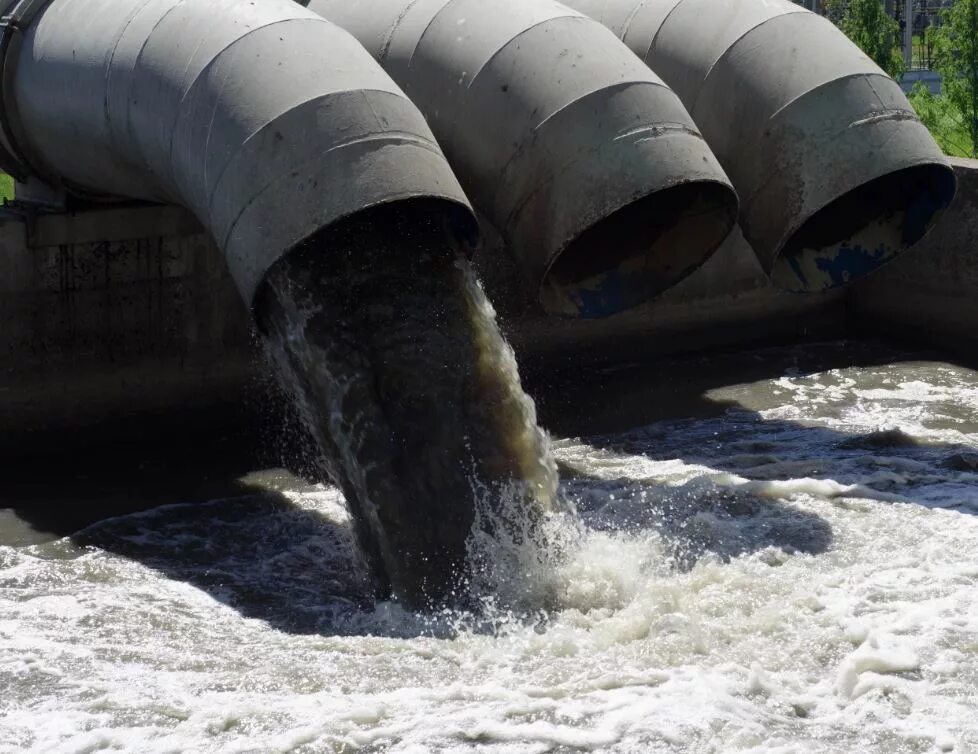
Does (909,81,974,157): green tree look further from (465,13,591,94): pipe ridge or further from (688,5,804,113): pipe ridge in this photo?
(465,13,591,94): pipe ridge

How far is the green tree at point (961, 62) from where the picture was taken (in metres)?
Answer: 16.2

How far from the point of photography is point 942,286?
1277cm

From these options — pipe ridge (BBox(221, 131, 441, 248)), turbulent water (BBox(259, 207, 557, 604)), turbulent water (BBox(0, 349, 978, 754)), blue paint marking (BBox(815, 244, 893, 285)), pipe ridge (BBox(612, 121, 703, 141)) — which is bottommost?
turbulent water (BBox(0, 349, 978, 754))

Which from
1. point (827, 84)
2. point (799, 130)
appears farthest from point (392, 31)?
point (827, 84)

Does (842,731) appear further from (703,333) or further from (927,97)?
(927,97)

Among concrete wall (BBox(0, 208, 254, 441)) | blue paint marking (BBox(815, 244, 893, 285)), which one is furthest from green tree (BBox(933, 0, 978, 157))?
concrete wall (BBox(0, 208, 254, 441))

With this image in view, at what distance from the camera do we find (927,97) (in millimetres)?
17312

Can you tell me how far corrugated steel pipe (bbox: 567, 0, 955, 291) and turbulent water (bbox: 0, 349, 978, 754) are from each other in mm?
1401

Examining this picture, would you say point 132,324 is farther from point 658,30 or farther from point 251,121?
point 658,30

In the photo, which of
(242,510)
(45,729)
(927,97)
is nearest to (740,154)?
(242,510)

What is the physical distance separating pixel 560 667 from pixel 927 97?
12144 mm

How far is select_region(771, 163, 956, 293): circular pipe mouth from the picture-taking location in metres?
9.77

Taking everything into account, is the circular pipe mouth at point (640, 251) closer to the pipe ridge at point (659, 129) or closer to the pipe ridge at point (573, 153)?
the pipe ridge at point (659, 129)

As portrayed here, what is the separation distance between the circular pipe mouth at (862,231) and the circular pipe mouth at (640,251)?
583mm
